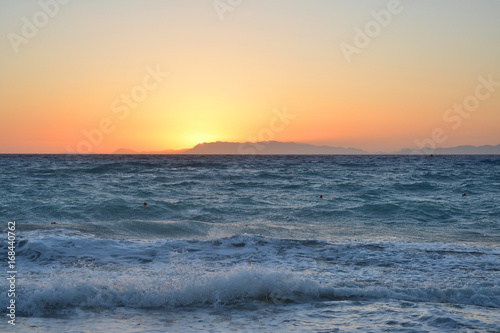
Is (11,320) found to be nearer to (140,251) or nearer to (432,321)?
(140,251)

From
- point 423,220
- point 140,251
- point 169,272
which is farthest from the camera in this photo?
point 423,220

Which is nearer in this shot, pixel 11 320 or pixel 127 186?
pixel 11 320

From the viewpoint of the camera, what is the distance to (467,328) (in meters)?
5.40

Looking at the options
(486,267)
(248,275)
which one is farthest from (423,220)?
(248,275)

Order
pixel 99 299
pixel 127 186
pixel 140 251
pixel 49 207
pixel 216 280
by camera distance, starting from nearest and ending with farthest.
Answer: pixel 99 299
pixel 216 280
pixel 140 251
pixel 49 207
pixel 127 186

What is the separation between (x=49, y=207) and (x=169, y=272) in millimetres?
13414

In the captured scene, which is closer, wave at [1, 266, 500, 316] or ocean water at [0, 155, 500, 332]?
ocean water at [0, 155, 500, 332]

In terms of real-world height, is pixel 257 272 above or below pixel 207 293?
above

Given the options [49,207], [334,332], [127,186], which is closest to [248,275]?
[334,332]

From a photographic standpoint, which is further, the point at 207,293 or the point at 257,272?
the point at 257,272

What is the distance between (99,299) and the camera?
663 centimetres

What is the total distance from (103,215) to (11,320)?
12899 millimetres

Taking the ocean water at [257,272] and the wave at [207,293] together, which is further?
the wave at [207,293]

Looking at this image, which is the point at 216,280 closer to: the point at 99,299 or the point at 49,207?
the point at 99,299
